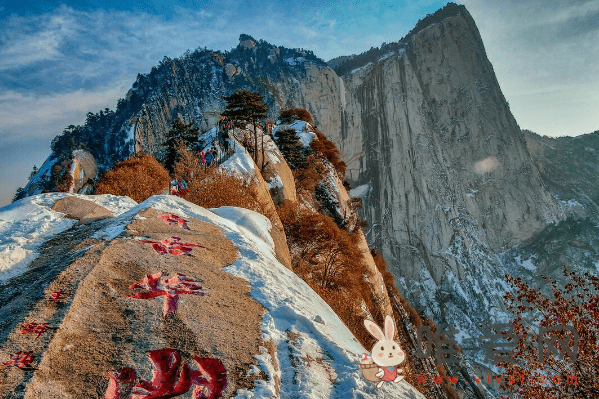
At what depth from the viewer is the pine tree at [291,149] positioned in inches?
1204

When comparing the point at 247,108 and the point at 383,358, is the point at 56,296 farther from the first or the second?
the point at 247,108

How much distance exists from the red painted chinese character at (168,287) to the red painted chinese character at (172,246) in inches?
33.0

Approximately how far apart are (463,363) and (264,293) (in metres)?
38.2

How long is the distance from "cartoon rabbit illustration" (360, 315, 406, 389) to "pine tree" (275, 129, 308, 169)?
26676 mm

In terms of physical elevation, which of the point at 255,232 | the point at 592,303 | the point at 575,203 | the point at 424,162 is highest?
the point at 424,162

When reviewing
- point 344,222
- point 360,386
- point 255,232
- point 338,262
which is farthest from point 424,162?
point 360,386

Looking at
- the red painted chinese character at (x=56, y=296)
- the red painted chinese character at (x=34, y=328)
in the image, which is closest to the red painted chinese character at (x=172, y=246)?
the red painted chinese character at (x=56, y=296)

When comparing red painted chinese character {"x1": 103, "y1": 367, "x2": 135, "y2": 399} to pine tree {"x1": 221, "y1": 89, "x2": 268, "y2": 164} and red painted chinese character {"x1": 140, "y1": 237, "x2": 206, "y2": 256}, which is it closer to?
red painted chinese character {"x1": 140, "y1": 237, "x2": 206, "y2": 256}

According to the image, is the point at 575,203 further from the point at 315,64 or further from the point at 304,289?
the point at 304,289

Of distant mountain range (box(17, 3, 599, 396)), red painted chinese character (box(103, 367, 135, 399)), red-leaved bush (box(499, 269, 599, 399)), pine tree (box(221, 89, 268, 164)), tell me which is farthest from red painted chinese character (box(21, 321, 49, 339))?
distant mountain range (box(17, 3, 599, 396))

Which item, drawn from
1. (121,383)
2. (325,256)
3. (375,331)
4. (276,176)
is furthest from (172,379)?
(276,176)

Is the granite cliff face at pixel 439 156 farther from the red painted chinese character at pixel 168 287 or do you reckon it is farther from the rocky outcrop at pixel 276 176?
the red painted chinese character at pixel 168 287

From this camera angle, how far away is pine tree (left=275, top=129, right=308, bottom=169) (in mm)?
30578

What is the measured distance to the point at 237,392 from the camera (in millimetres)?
3641
